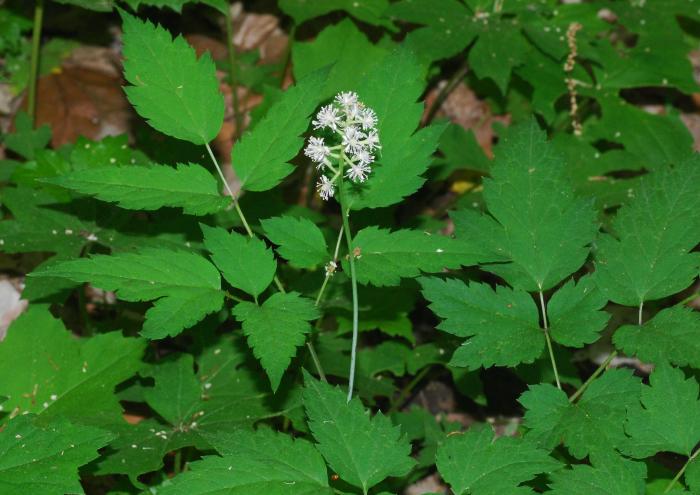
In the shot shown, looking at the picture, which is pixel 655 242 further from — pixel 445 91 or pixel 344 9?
pixel 344 9

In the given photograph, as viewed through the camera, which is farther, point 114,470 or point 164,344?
point 164,344

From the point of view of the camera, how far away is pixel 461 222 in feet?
7.22

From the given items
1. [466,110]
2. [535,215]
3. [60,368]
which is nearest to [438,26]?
[466,110]

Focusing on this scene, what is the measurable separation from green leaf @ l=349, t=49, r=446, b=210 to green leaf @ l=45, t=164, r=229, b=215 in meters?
0.41

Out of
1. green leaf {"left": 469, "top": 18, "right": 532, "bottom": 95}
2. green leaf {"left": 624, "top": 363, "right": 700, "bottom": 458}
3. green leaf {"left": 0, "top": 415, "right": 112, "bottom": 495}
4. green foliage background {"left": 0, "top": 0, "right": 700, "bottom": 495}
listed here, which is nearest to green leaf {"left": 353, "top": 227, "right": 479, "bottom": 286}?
green foliage background {"left": 0, "top": 0, "right": 700, "bottom": 495}

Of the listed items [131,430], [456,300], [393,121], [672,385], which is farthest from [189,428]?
[672,385]

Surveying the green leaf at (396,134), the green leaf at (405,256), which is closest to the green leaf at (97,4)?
the green leaf at (396,134)

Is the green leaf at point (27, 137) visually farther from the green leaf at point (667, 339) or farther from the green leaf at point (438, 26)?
the green leaf at point (667, 339)

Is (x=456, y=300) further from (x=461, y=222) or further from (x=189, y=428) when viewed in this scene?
(x=189, y=428)

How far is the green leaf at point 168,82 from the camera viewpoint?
215 centimetres

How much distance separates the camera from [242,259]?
2012 mm

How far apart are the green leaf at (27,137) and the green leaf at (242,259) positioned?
157 centimetres

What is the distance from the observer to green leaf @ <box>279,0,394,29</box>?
337 cm

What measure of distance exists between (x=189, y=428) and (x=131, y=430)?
168 millimetres
